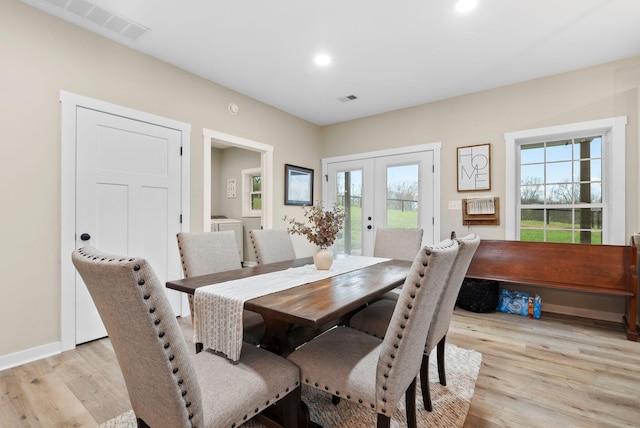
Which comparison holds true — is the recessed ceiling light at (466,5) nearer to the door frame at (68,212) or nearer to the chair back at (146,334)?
the chair back at (146,334)

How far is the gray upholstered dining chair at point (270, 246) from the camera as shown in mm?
2568

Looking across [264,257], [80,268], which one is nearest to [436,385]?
[264,257]

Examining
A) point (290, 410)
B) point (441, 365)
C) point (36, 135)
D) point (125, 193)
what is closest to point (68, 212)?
point (125, 193)

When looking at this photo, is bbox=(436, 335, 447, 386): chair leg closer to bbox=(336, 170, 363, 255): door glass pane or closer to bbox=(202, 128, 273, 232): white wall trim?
bbox=(202, 128, 273, 232): white wall trim

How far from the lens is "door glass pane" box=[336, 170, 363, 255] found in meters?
4.87

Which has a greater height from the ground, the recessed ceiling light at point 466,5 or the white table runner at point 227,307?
the recessed ceiling light at point 466,5

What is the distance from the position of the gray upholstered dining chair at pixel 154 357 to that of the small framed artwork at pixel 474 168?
3549 millimetres

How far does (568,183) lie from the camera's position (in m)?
3.47

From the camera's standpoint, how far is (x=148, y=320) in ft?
2.63

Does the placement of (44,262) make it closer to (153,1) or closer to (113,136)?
(113,136)

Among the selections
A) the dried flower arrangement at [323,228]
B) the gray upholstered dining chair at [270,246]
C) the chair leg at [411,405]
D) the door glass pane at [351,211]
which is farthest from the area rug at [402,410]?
the door glass pane at [351,211]

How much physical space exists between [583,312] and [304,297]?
3.47 metres

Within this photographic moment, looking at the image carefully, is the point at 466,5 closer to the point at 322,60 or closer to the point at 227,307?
the point at 322,60

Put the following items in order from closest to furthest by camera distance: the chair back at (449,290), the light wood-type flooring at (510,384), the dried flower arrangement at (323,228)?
the chair back at (449,290)
the light wood-type flooring at (510,384)
the dried flower arrangement at (323,228)
